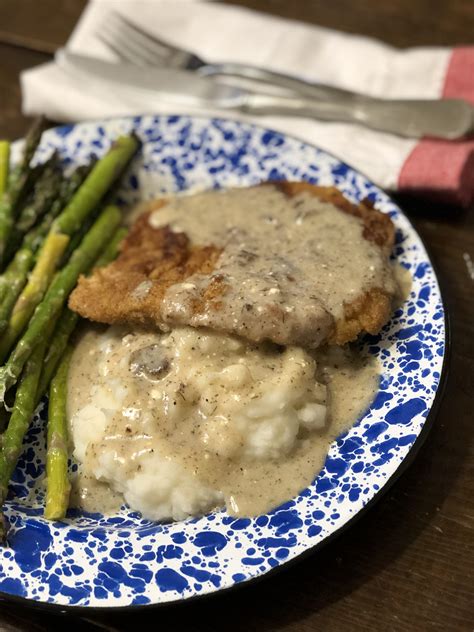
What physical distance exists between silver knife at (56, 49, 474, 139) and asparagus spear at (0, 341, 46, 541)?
7.95 ft

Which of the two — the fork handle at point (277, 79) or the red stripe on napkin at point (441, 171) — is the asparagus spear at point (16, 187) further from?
the red stripe on napkin at point (441, 171)

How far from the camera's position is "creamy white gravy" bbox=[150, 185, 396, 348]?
11.5 ft

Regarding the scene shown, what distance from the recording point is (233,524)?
10.2ft

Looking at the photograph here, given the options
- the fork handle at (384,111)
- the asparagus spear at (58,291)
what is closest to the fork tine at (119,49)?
the fork handle at (384,111)

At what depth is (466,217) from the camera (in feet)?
15.3

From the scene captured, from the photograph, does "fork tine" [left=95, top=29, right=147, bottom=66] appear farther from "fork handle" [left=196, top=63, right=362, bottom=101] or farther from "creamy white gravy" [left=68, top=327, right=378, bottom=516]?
"creamy white gravy" [left=68, top=327, right=378, bottom=516]

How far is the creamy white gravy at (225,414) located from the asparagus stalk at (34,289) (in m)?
0.55

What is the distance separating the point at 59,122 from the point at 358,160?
234 cm

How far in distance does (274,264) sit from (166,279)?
1.94ft

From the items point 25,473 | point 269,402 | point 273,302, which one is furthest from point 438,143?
point 25,473

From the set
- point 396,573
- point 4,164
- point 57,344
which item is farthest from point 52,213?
point 396,573

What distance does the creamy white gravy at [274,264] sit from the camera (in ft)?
11.5

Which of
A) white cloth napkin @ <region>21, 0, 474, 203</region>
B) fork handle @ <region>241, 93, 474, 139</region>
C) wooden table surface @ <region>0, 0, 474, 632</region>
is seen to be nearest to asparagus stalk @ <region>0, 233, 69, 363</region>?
wooden table surface @ <region>0, 0, 474, 632</region>

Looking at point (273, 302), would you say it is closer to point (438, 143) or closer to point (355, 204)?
point (355, 204)
